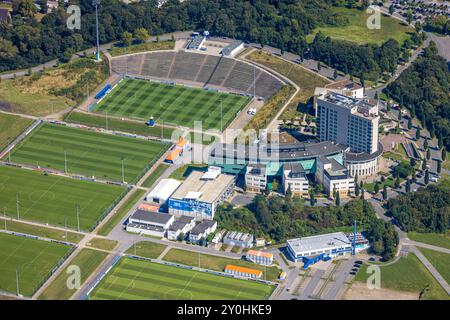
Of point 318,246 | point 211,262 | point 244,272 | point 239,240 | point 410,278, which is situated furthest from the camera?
point 239,240

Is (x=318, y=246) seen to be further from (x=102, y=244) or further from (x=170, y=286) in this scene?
(x=102, y=244)

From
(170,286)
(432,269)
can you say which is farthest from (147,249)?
(432,269)

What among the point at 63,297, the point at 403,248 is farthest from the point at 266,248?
the point at 63,297

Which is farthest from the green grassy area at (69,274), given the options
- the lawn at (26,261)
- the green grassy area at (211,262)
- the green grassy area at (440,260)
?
the green grassy area at (440,260)

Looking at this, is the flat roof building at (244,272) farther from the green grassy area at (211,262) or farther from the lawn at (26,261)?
the lawn at (26,261)

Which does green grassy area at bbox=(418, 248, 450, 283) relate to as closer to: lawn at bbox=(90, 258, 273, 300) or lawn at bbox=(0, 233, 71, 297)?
lawn at bbox=(90, 258, 273, 300)

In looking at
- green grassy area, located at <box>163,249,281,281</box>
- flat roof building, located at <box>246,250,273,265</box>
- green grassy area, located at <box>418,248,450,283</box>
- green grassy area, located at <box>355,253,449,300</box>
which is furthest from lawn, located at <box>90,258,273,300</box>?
green grassy area, located at <box>418,248,450,283</box>
